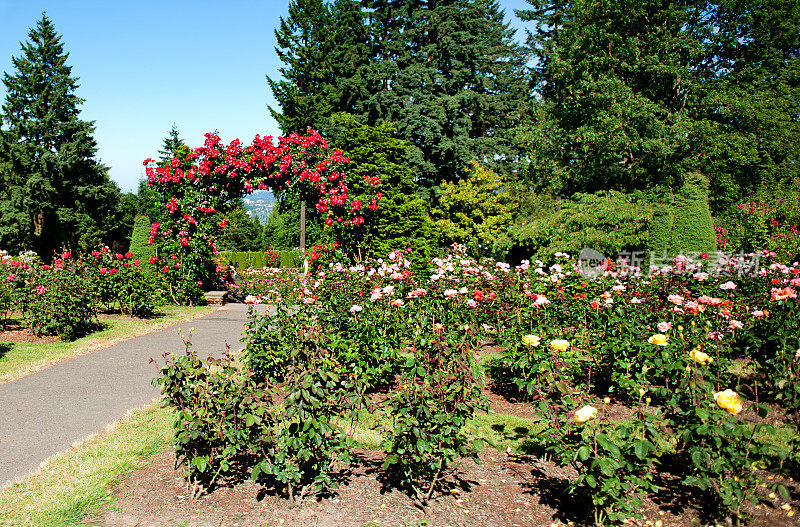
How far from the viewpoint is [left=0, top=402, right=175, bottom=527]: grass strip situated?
2906 mm

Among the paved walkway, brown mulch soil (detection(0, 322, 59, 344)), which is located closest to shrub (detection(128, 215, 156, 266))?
brown mulch soil (detection(0, 322, 59, 344))

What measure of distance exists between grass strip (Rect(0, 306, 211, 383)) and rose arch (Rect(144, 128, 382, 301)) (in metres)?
2.05

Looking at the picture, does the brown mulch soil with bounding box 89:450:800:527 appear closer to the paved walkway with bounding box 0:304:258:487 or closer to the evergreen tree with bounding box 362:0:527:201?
the paved walkway with bounding box 0:304:258:487

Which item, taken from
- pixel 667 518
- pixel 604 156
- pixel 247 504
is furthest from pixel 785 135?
pixel 247 504

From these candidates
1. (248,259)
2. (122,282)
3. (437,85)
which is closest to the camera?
(122,282)

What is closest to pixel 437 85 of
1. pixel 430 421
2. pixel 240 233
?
pixel 240 233

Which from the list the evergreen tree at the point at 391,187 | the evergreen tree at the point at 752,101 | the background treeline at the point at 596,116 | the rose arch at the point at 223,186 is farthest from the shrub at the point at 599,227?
the rose arch at the point at 223,186

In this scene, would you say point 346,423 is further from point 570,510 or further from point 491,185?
point 491,185

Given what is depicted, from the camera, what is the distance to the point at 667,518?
2809mm

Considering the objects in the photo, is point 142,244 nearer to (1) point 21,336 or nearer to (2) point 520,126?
(1) point 21,336

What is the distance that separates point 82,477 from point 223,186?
358 inches

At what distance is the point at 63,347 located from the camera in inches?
295

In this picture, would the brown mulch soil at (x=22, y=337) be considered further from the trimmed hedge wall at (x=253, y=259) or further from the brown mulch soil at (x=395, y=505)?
the trimmed hedge wall at (x=253, y=259)

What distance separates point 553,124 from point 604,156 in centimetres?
318
